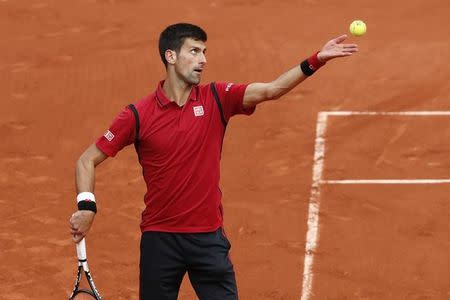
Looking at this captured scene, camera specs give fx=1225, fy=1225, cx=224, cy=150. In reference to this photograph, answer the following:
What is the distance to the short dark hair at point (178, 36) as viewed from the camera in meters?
8.23

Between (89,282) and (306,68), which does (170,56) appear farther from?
(89,282)

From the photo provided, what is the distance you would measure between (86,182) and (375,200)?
5177mm

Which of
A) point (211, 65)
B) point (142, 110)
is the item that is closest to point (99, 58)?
point (211, 65)

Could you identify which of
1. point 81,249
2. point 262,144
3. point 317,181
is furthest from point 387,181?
point 81,249

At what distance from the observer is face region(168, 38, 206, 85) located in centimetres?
815

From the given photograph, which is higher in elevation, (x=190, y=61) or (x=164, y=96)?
(x=190, y=61)

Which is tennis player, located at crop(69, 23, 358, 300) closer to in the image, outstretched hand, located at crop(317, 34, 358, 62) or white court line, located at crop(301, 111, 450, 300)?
outstretched hand, located at crop(317, 34, 358, 62)

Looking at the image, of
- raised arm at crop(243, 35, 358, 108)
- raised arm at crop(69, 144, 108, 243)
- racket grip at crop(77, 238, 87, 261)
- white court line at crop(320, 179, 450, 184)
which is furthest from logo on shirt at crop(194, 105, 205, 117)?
white court line at crop(320, 179, 450, 184)

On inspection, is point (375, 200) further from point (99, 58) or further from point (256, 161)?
point (99, 58)

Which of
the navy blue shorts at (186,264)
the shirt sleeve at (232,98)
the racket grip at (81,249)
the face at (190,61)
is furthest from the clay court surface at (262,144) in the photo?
the face at (190,61)

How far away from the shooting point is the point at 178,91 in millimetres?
8188

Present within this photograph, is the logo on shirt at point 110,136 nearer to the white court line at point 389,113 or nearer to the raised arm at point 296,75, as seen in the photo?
the raised arm at point 296,75

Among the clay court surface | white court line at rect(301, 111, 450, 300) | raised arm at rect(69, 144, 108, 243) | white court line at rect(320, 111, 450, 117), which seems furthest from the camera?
white court line at rect(320, 111, 450, 117)

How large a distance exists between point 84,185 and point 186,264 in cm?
87
